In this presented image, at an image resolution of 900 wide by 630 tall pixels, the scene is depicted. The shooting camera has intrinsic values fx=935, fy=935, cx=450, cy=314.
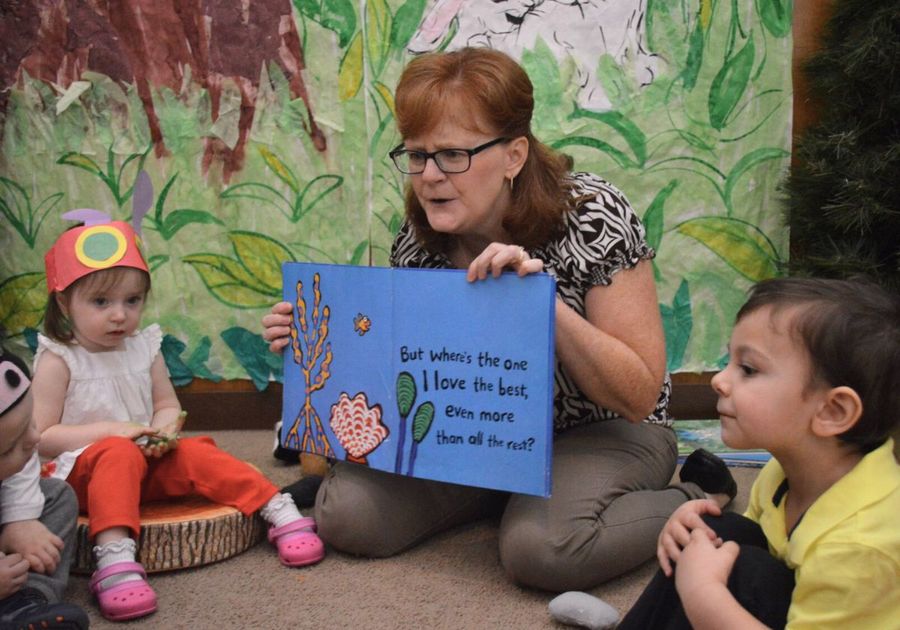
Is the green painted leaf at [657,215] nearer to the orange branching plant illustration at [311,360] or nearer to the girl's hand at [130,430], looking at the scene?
the orange branching plant illustration at [311,360]

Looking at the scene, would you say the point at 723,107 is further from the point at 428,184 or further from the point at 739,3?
the point at 428,184

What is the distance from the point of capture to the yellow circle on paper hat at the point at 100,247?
70.2 inches

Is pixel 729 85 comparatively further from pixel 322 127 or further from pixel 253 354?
pixel 253 354

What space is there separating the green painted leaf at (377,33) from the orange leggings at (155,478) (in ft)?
3.58

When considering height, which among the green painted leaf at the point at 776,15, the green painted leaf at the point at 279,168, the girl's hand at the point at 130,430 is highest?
the green painted leaf at the point at 776,15

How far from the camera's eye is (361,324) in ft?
5.52

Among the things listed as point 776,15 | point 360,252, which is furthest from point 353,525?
point 776,15

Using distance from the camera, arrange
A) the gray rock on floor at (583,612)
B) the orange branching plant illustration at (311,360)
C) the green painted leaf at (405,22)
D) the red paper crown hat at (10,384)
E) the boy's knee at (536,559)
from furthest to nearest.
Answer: the green painted leaf at (405,22) → the orange branching plant illustration at (311,360) → the boy's knee at (536,559) → the gray rock on floor at (583,612) → the red paper crown hat at (10,384)

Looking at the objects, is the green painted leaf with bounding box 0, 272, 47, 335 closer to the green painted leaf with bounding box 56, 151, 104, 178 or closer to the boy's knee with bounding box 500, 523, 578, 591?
the green painted leaf with bounding box 56, 151, 104, 178

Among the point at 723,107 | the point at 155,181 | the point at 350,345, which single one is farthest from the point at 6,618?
the point at 723,107

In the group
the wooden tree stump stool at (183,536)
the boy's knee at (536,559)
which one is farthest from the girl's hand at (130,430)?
the boy's knee at (536,559)

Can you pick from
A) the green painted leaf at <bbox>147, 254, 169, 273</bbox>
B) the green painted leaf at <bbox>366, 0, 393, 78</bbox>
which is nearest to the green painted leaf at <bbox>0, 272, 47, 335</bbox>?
the green painted leaf at <bbox>147, 254, 169, 273</bbox>

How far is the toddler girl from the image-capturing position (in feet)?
5.49

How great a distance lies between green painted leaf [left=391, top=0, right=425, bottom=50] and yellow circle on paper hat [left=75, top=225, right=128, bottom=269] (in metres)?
0.92
